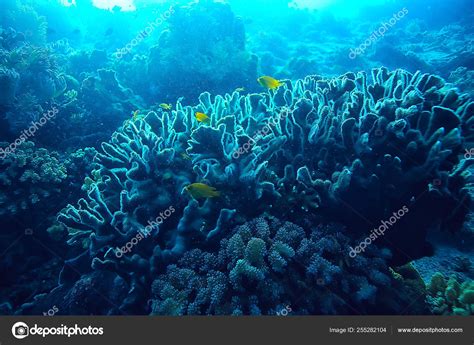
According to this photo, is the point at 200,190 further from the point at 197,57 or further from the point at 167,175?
the point at 197,57

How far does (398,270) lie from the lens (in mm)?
3592

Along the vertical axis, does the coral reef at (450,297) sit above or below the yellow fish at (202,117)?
below

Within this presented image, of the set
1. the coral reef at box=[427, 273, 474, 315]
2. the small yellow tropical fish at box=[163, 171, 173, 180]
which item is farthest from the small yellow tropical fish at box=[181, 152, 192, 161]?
the coral reef at box=[427, 273, 474, 315]

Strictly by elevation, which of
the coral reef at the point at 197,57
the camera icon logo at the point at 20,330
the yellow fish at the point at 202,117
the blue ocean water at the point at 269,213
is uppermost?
the coral reef at the point at 197,57

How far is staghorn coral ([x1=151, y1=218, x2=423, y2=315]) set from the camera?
2.62 meters

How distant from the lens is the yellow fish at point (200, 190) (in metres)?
2.96

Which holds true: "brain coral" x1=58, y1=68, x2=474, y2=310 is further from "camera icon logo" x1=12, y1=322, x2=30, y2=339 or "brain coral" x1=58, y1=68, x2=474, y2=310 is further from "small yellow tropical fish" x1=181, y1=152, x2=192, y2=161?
"camera icon logo" x1=12, y1=322, x2=30, y2=339

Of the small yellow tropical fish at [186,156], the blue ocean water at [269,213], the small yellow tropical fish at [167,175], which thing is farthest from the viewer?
the small yellow tropical fish at [186,156]

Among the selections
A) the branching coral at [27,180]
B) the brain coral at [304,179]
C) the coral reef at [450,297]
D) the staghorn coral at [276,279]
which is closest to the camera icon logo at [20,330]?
the brain coral at [304,179]

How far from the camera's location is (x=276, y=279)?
276cm

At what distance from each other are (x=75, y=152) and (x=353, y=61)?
44.7 feet

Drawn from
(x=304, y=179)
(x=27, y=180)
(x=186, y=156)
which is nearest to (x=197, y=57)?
(x=27, y=180)

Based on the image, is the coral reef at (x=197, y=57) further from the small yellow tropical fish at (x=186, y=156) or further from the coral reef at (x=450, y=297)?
the coral reef at (x=450, y=297)

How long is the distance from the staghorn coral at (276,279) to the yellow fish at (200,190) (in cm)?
46
